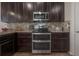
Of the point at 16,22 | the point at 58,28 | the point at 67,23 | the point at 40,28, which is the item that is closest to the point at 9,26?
the point at 16,22

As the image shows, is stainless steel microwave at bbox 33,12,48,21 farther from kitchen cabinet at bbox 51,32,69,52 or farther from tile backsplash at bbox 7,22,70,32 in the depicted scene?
kitchen cabinet at bbox 51,32,69,52

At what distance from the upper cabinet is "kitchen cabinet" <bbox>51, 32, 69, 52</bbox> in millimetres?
558

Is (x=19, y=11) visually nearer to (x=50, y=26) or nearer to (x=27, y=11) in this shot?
(x=27, y=11)

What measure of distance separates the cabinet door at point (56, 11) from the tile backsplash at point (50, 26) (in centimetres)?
15

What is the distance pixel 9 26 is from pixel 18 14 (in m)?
0.49

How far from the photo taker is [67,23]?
435 centimetres

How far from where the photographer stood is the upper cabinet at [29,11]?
423 centimetres

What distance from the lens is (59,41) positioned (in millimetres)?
4180

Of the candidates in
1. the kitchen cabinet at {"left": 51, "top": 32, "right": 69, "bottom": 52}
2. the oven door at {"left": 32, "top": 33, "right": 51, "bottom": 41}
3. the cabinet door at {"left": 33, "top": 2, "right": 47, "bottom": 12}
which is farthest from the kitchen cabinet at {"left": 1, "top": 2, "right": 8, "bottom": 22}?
the kitchen cabinet at {"left": 51, "top": 32, "right": 69, "bottom": 52}

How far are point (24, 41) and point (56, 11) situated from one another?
1.50 m

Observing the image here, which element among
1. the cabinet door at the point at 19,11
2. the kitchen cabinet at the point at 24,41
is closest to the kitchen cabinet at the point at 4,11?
the cabinet door at the point at 19,11

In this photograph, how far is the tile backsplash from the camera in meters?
4.23

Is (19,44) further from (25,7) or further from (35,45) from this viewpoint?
(25,7)

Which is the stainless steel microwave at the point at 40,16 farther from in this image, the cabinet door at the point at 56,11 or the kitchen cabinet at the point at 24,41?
the kitchen cabinet at the point at 24,41
